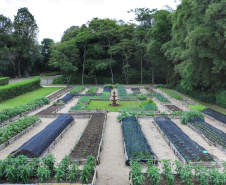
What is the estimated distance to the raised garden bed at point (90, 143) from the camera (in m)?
8.37

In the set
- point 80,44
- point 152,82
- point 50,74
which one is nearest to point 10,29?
point 50,74

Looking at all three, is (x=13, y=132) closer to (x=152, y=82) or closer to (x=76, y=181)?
(x=76, y=181)

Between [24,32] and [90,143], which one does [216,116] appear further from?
[24,32]

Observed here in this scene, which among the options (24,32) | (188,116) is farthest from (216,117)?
(24,32)

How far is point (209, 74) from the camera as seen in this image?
1817 centimetres

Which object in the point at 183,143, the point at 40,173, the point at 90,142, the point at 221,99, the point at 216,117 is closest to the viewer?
the point at 40,173

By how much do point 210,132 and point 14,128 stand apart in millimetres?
11383

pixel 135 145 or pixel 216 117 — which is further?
pixel 216 117

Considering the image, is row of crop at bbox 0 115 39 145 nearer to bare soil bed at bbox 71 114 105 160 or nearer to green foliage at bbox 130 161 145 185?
bare soil bed at bbox 71 114 105 160

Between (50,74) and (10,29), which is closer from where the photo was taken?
(10,29)

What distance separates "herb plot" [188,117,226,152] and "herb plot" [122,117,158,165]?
359 centimetres

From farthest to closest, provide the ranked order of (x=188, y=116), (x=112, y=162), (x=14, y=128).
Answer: (x=188, y=116) → (x=14, y=128) → (x=112, y=162)

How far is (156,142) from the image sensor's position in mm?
10656

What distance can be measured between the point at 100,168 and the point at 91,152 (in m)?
1.06
